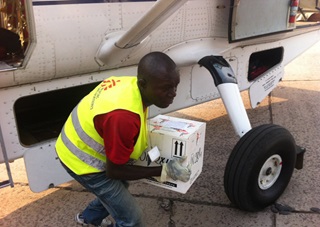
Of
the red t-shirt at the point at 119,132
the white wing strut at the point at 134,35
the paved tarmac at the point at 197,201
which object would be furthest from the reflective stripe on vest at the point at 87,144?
the paved tarmac at the point at 197,201

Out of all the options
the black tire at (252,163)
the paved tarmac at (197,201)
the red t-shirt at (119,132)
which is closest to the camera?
the red t-shirt at (119,132)

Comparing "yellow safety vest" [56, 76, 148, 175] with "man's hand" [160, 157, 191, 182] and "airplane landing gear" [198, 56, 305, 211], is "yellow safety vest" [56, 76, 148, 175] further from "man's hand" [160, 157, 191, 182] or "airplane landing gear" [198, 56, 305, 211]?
"airplane landing gear" [198, 56, 305, 211]

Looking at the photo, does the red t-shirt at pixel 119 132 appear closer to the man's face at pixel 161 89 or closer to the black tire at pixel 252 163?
the man's face at pixel 161 89

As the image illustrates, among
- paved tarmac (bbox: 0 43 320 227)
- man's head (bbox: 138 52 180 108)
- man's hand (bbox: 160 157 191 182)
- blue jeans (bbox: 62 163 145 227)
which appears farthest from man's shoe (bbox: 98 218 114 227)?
man's head (bbox: 138 52 180 108)

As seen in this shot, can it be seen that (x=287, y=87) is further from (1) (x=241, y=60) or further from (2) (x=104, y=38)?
(2) (x=104, y=38)

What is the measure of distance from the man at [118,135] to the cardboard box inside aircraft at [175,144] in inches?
4.0

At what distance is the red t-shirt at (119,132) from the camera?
178cm

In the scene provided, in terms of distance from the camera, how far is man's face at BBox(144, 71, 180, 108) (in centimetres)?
186

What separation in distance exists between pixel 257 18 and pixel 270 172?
1512 millimetres

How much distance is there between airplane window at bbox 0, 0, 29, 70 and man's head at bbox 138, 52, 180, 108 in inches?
41.6

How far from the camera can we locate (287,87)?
20.6 ft

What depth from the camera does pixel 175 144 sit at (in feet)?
7.29

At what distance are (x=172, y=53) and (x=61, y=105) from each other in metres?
1.32

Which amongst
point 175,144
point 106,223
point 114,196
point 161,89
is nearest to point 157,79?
point 161,89
